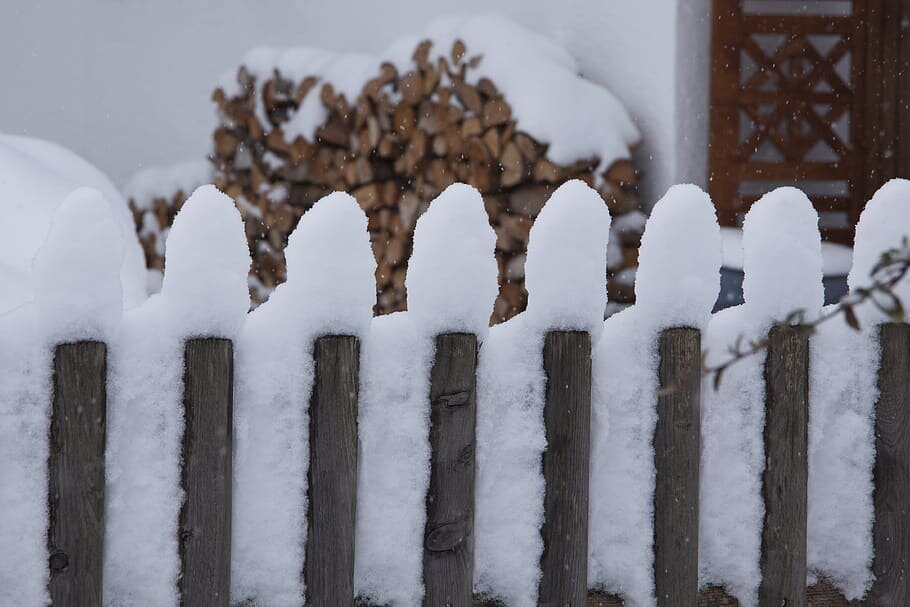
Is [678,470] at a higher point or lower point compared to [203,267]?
lower

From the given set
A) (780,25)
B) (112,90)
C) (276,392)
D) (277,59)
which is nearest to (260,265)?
(277,59)

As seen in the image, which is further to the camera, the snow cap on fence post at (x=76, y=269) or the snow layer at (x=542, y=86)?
the snow layer at (x=542, y=86)

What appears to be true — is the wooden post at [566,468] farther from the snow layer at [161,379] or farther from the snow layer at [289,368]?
the snow layer at [161,379]

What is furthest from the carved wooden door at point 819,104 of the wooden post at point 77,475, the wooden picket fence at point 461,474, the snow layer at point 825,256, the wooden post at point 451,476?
the wooden post at point 77,475

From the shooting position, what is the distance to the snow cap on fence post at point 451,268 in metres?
1.87

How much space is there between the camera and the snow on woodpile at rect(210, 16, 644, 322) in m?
5.07

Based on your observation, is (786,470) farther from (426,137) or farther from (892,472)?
(426,137)

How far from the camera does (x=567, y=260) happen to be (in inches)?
75.6

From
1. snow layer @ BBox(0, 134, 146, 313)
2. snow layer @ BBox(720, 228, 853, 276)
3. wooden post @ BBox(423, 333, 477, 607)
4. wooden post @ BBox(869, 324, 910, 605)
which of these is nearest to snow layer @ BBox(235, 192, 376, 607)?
wooden post @ BBox(423, 333, 477, 607)

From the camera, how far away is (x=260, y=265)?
7.51 metres

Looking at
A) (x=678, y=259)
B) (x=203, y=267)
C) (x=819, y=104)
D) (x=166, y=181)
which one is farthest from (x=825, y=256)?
(x=166, y=181)

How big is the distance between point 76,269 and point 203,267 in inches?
8.1

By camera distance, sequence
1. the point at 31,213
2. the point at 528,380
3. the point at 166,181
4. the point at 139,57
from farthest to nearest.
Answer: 1. the point at 139,57
2. the point at 166,181
3. the point at 31,213
4. the point at 528,380

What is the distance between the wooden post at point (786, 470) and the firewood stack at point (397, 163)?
119 inches
